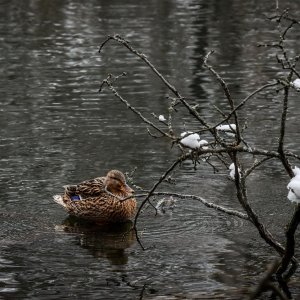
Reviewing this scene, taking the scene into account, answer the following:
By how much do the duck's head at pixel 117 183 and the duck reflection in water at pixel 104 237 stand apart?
32cm

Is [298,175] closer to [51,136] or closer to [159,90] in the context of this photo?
[51,136]

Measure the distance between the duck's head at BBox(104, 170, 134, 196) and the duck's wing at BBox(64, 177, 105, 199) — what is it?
0.10m

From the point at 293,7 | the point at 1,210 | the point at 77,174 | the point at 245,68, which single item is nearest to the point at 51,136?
the point at 77,174

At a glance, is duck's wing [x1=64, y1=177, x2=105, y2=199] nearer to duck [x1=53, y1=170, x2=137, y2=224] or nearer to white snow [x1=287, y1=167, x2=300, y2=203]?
duck [x1=53, y1=170, x2=137, y2=224]

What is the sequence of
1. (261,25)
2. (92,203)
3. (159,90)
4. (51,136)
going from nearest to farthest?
1. (92,203)
2. (51,136)
3. (159,90)
4. (261,25)

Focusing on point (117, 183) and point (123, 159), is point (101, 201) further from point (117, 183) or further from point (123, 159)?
point (123, 159)

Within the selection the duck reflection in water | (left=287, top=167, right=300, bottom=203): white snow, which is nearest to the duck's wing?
the duck reflection in water

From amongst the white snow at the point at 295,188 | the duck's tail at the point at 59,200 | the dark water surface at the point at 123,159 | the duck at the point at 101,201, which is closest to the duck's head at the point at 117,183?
the duck at the point at 101,201

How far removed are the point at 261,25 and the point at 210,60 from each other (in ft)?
16.9

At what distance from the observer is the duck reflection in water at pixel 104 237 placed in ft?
28.4

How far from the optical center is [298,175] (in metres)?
6.84

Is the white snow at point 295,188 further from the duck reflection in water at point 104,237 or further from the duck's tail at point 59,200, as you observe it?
the duck's tail at point 59,200

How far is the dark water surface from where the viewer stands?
800 centimetres

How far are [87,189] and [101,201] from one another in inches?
9.5
